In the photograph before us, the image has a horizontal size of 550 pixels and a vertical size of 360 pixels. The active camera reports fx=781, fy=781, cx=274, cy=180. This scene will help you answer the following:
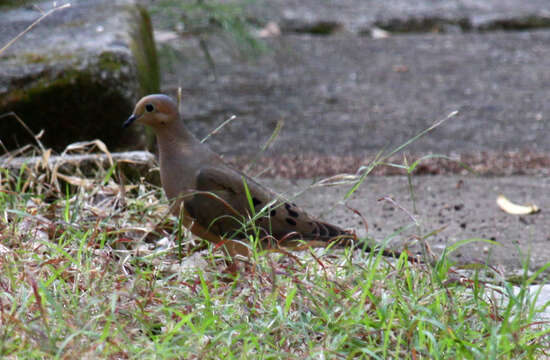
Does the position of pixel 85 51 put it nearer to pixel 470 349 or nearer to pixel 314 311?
pixel 314 311

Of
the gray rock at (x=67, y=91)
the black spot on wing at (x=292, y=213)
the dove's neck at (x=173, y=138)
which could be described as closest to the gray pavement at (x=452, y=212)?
the black spot on wing at (x=292, y=213)

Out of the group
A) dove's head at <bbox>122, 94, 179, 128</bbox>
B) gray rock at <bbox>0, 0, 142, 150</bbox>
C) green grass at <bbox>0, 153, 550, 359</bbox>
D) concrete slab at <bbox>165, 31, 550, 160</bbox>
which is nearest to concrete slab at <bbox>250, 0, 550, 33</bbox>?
concrete slab at <bbox>165, 31, 550, 160</bbox>

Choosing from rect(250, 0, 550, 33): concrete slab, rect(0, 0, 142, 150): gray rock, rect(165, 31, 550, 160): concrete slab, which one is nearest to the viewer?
rect(0, 0, 142, 150): gray rock

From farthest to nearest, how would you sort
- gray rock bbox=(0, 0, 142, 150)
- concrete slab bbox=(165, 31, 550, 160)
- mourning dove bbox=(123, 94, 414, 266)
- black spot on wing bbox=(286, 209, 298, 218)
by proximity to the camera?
concrete slab bbox=(165, 31, 550, 160) < gray rock bbox=(0, 0, 142, 150) < black spot on wing bbox=(286, 209, 298, 218) < mourning dove bbox=(123, 94, 414, 266)

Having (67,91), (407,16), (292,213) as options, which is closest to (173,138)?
(292,213)

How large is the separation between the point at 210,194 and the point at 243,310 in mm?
634

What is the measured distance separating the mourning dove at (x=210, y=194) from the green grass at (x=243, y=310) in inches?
5.8

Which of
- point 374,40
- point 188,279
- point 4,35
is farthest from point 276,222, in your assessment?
point 374,40

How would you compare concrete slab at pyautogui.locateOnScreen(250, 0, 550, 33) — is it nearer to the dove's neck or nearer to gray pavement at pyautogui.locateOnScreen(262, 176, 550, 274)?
gray pavement at pyautogui.locateOnScreen(262, 176, 550, 274)

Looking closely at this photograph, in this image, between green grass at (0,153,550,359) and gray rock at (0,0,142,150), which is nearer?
green grass at (0,153,550,359)

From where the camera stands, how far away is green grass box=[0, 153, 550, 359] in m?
1.98

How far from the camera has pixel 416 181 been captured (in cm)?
409

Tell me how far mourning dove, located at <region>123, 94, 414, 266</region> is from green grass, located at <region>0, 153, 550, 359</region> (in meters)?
0.15

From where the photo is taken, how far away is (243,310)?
2.28 m
